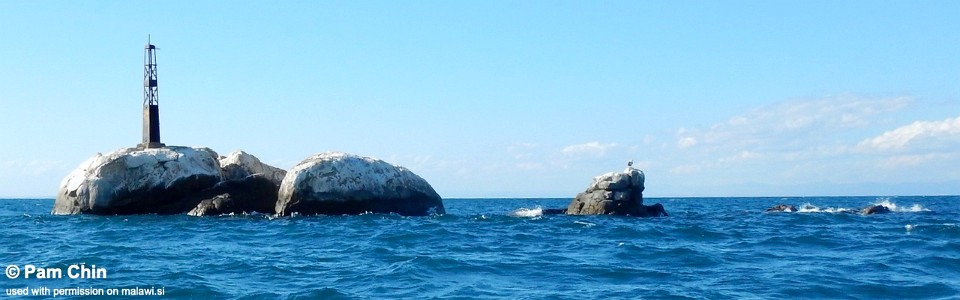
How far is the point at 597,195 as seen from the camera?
4156 cm

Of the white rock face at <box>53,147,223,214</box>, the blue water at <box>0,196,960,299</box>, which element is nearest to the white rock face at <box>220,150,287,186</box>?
the white rock face at <box>53,147,223,214</box>

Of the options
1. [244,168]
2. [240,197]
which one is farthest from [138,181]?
[244,168]

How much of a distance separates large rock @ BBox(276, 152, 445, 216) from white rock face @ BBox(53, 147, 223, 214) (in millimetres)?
5205

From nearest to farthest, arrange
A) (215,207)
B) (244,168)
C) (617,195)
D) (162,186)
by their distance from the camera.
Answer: (617,195) < (215,207) < (162,186) < (244,168)

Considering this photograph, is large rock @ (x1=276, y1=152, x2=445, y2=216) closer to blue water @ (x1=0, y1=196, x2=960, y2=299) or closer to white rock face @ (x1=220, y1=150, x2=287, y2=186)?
white rock face @ (x1=220, y1=150, x2=287, y2=186)

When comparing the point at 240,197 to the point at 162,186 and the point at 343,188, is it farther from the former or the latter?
the point at 343,188

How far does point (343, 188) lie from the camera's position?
135ft

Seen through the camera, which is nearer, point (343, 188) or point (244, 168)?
point (343, 188)

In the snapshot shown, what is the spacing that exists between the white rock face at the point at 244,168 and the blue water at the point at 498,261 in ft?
43.2

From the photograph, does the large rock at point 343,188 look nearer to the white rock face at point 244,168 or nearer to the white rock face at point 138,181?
the white rock face at point 244,168

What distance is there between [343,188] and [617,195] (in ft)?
40.7

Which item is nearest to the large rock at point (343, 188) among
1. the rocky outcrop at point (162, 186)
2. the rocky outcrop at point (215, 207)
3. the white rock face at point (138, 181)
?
the rocky outcrop at point (215, 207)

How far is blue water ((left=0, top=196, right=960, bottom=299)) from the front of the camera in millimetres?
15695

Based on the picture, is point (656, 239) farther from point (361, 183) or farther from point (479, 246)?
point (361, 183)
